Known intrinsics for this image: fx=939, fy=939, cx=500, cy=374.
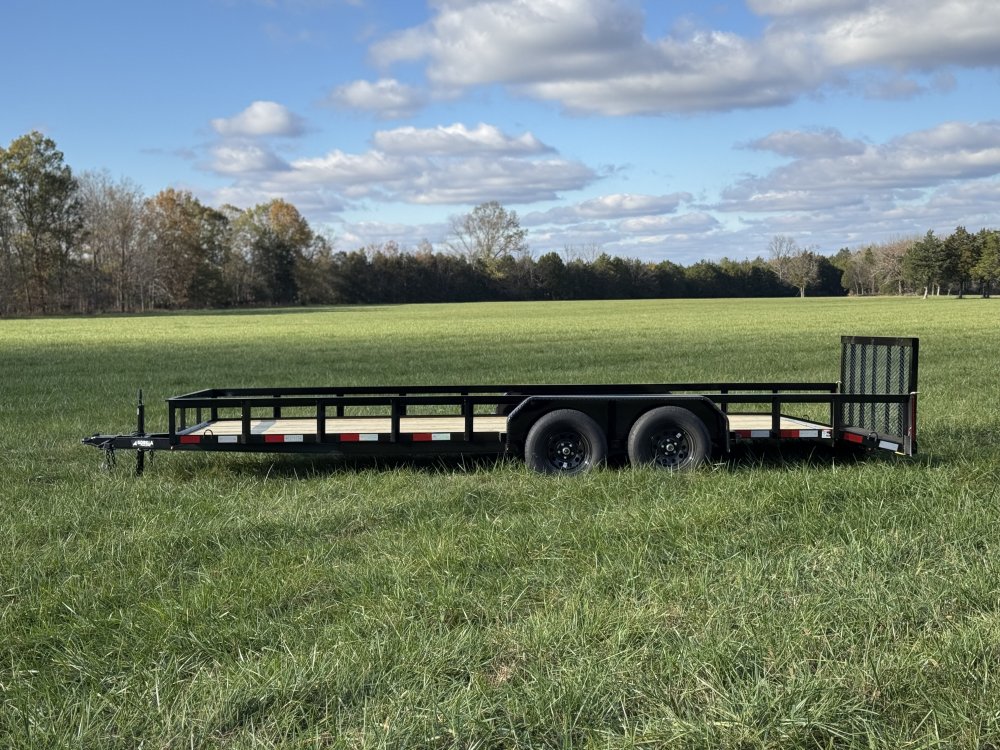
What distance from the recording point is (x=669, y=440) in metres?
7.65

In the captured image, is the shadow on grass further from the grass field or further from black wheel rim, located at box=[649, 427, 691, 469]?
black wheel rim, located at box=[649, 427, 691, 469]

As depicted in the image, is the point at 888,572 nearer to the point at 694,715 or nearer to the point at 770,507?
the point at 770,507

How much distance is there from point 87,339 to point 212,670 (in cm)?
3482

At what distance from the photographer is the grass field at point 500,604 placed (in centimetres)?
354

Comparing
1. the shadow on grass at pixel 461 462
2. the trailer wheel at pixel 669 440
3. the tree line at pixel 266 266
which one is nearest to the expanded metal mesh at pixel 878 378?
the shadow on grass at pixel 461 462

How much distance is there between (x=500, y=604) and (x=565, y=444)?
3.12 meters

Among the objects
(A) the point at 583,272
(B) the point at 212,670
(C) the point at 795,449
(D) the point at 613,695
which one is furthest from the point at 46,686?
(A) the point at 583,272

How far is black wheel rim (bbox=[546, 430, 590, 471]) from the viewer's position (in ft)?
25.3

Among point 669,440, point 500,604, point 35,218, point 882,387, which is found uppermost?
point 35,218

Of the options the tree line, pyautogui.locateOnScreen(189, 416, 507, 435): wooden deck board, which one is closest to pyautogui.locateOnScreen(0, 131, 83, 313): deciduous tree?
the tree line

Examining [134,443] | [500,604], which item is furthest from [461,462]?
[500,604]

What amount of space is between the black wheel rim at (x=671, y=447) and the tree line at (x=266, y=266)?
8371cm

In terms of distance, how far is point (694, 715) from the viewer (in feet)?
11.5

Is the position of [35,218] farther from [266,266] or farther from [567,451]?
[567,451]
